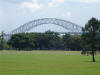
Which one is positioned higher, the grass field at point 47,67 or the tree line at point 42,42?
the tree line at point 42,42

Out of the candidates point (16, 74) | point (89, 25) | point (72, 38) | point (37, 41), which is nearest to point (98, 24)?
point (89, 25)

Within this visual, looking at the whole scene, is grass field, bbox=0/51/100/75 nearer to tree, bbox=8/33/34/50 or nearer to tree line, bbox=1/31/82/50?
tree line, bbox=1/31/82/50

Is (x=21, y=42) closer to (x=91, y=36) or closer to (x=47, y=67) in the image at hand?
(x=91, y=36)

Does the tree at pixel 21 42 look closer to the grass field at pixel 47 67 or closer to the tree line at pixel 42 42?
the tree line at pixel 42 42

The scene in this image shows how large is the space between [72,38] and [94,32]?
90.7m

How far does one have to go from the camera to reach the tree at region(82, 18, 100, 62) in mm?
64438

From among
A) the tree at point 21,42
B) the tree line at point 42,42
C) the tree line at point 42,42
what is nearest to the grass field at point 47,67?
the tree line at point 42,42

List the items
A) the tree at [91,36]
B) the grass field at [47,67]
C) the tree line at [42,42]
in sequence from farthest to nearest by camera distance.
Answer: the tree line at [42,42], the tree at [91,36], the grass field at [47,67]

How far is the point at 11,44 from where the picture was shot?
155375 millimetres

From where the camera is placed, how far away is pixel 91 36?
213ft

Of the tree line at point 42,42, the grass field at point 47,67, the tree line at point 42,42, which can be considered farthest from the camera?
the tree line at point 42,42

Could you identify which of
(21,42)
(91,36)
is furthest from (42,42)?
(91,36)

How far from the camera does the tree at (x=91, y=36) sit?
64.4 m

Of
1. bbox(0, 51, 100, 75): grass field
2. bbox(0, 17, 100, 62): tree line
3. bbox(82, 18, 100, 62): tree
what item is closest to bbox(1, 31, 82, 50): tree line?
bbox(0, 17, 100, 62): tree line
